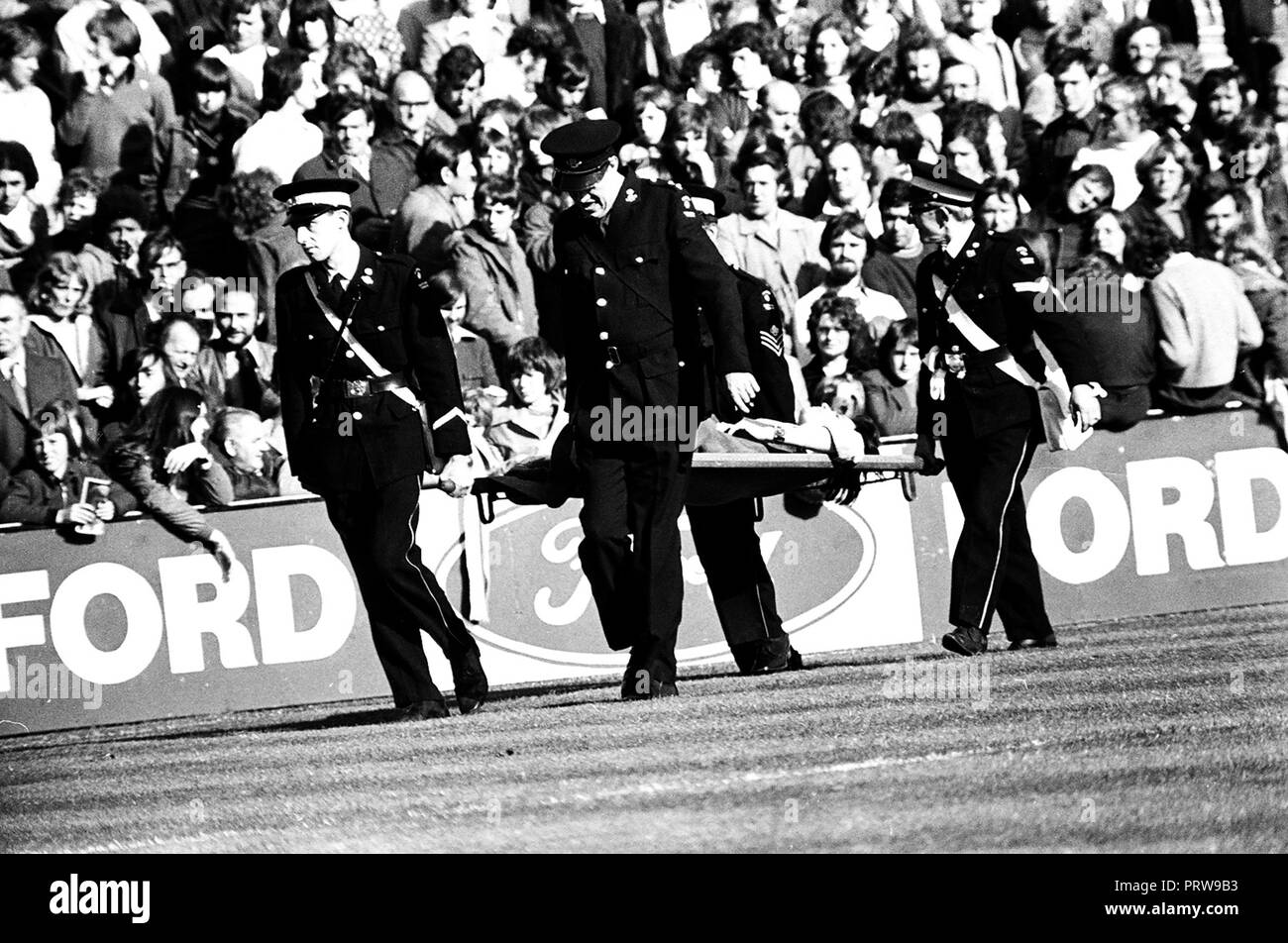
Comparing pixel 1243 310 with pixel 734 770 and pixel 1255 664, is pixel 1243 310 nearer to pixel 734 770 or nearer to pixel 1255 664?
pixel 1255 664

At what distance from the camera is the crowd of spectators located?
940 cm

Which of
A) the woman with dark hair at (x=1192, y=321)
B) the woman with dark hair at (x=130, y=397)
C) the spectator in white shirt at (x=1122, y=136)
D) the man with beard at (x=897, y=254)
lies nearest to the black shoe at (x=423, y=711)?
the woman with dark hair at (x=130, y=397)

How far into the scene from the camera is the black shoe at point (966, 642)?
9125 mm

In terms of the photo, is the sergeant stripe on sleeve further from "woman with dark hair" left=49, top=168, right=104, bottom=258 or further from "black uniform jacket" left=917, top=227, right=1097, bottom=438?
"woman with dark hair" left=49, top=168, right=104, bottom=258

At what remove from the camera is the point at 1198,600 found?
961 centimetres

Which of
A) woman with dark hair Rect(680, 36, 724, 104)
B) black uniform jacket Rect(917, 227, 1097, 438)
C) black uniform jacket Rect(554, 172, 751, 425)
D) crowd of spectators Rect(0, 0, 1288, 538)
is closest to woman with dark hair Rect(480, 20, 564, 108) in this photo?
crowd of spectators Rect(0, 0, 1288, 538)

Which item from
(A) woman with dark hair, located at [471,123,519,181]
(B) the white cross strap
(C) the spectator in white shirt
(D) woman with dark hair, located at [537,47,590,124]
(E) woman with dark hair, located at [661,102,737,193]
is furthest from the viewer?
(C) the spectator in white shirt

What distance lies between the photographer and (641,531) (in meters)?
8.85

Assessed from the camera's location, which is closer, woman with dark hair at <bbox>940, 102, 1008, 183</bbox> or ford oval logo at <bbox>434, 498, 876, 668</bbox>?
ford oval logo at <bbox>434, 498, 876, 668</bbox>

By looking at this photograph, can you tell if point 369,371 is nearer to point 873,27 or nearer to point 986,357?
point 986,357

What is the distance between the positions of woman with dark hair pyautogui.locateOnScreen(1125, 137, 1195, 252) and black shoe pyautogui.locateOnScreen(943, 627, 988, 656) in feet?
6.05

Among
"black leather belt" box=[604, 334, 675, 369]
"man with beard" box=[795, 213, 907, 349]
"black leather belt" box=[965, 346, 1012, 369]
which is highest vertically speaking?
"man with beard" box=[795, 213, 907, 349]

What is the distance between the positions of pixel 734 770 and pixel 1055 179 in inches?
131
